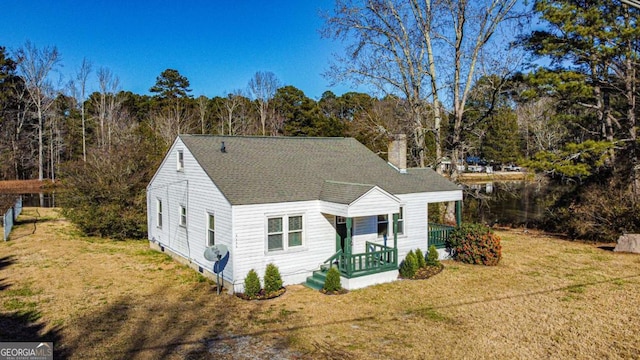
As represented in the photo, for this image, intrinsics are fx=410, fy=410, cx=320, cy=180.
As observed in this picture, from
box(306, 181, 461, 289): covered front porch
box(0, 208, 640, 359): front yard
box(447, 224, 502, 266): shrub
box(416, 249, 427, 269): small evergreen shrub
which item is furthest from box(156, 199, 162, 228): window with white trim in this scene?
box(447, 224, 502, 266): shrub

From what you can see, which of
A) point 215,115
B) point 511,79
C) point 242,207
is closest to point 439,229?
point 242,207

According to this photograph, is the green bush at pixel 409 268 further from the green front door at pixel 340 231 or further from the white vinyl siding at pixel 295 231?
the white vinyl siding at pixel 295 231

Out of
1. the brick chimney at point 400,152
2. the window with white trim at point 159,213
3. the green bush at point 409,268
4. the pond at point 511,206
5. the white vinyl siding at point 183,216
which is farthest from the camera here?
the pond at point 511,206

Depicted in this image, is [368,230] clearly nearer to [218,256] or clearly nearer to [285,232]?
[285,232]

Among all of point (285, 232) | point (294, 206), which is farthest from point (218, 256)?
point (294, 206)

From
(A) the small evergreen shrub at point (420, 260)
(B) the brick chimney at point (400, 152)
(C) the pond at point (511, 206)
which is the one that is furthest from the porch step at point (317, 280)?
(C) the pond at point (511, 206)

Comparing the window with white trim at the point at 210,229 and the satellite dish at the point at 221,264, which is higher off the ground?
the window with white trim at the point at 210,229
